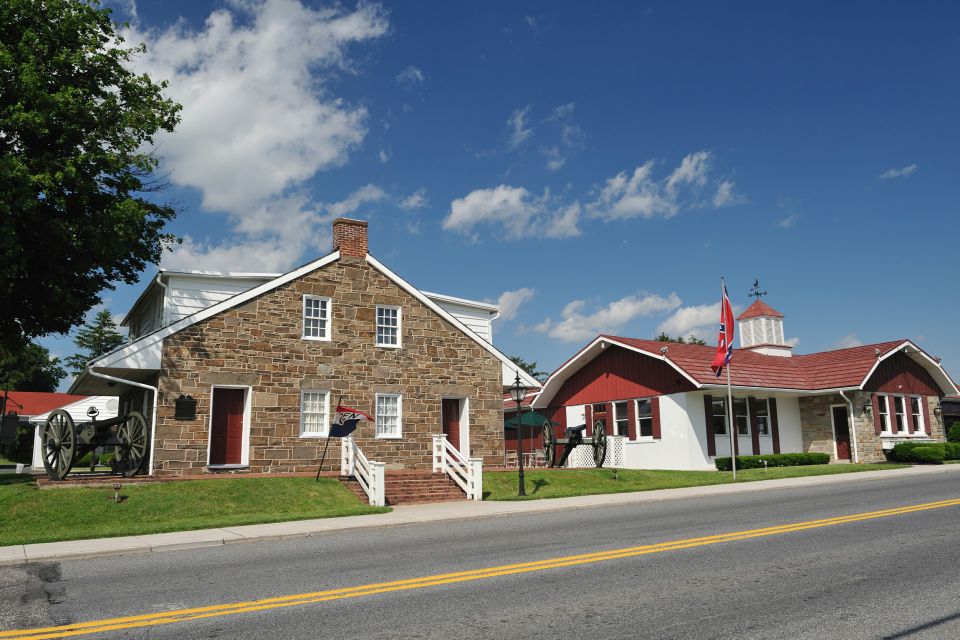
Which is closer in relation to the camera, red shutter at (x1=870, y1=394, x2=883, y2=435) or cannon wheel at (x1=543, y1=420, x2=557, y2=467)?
cannon wheel at (x1=543, y1=420, x2=557, y2=467)

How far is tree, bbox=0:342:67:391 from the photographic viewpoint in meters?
60.8

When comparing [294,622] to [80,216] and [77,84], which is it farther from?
[77,84]

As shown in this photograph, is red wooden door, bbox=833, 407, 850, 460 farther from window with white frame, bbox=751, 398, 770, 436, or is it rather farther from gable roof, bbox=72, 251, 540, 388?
gable roof, bbox=72, 251, 540, 388

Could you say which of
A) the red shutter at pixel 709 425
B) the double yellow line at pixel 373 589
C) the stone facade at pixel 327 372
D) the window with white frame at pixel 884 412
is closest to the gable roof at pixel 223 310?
the stone facade at pixel 327 372

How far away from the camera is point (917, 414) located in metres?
32.4

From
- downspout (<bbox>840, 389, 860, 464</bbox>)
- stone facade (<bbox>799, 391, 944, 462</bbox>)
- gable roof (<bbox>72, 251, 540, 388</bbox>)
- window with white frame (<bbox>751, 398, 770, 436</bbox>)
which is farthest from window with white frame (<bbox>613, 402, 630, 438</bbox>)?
downspout (<bbox>840, 389, 860, 464</bbox>)

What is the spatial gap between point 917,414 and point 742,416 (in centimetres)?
996

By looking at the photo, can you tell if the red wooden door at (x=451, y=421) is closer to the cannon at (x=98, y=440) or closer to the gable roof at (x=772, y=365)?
the gable roof at (x=772, y=365)

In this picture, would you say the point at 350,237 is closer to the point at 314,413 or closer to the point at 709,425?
the point at 314,413

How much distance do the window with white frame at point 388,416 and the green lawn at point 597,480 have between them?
10.4 feet

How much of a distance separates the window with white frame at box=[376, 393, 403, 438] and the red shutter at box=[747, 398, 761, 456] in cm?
1507

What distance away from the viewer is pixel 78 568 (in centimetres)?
949

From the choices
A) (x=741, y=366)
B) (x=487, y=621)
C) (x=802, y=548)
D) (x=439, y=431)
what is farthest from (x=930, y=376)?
(x=487, y=621)

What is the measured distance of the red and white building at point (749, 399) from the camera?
2709 cm
